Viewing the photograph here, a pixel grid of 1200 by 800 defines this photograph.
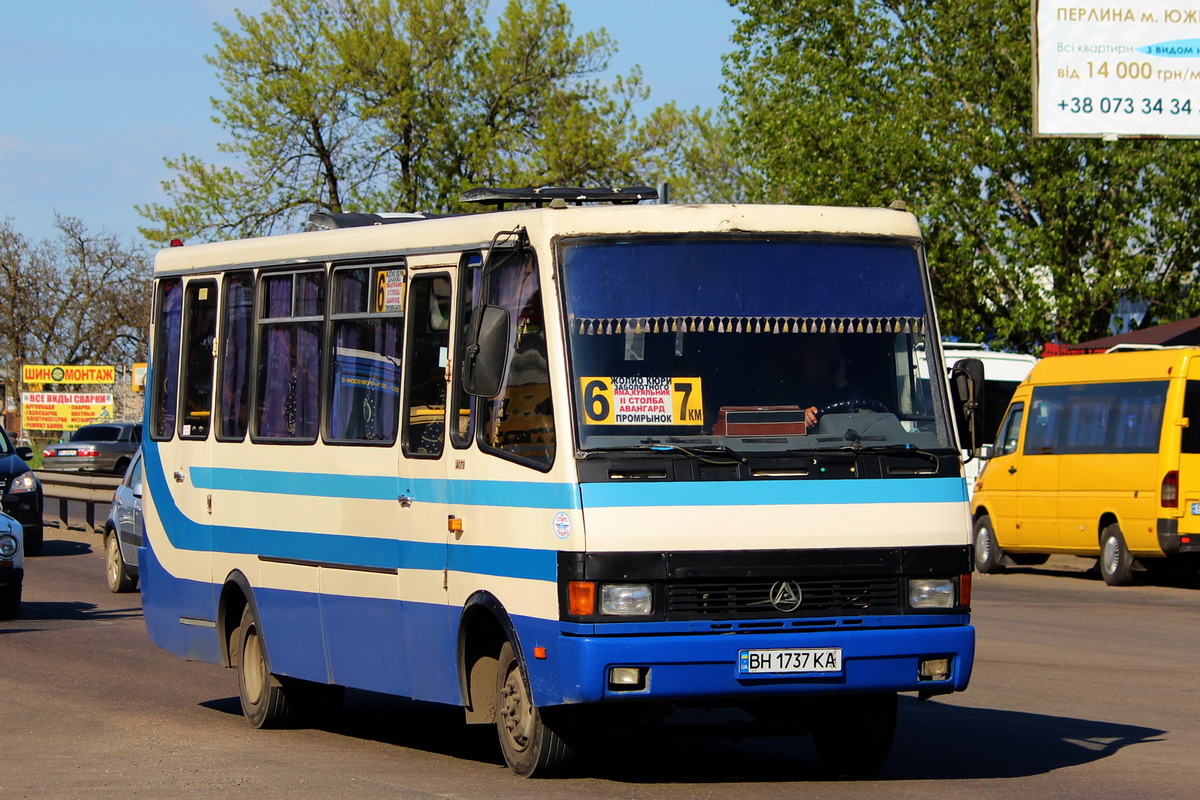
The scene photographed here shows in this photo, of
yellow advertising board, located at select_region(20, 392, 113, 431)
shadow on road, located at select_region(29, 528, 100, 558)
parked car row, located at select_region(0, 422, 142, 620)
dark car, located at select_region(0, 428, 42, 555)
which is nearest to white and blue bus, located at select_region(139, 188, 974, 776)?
parked car row, located at select_region(0, 422, 142, 620)

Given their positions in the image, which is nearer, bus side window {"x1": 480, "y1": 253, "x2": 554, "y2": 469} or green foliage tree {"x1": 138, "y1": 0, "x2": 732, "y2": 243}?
bus side window {"x1": 480, "y1": 253, "x2": 554, "y2": 469}

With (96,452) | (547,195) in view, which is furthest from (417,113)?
(547,195)

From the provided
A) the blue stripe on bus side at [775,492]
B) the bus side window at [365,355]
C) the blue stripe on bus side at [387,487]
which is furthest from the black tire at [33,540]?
the blue stripe on bus side at [775,492]

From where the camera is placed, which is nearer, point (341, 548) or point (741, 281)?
point (741, 281)

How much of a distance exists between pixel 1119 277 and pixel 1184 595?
14.9 metres

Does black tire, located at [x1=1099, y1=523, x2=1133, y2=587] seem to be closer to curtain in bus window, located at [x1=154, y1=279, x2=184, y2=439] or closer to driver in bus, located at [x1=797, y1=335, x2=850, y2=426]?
curtain in bus window, located at [x1=154, y1=279, x2=184, y2=439]

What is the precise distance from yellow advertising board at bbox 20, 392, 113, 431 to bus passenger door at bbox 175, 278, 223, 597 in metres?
59.1

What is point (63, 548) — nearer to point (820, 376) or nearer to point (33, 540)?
point (33, 540)

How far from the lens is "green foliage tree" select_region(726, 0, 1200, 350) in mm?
36250

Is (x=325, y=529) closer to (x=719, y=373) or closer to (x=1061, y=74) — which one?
(x=719, y=373)

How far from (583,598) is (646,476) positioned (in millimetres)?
576

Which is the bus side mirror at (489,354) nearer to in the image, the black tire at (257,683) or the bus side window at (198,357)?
the black tire at (257,683)

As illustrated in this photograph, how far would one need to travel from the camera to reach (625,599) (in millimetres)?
8156

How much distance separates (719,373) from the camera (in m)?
8.59
